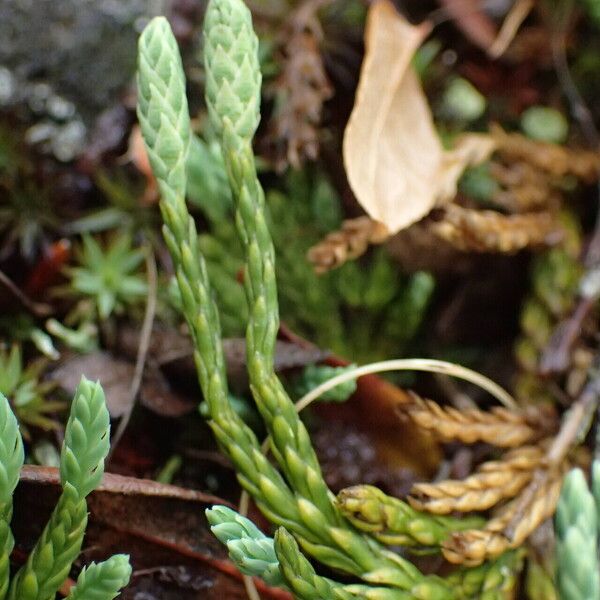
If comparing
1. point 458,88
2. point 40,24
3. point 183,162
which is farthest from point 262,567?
point 40,24

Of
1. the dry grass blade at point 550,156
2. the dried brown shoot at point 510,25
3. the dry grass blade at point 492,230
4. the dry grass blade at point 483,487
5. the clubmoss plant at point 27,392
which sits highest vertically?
the dried brown shoot at point 510,25

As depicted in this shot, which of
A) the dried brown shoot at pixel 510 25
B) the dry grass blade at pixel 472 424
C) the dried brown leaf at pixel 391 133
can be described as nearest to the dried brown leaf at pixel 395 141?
the dried brown leaf at pixel 391 133

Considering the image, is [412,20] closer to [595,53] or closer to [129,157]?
[595,53]

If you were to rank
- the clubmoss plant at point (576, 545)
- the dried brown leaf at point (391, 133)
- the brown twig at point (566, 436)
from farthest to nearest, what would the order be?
the dried brown leaf at point (391, 133), the brown twig at point (566, 436), the clubmoss plant at point (576, 545)

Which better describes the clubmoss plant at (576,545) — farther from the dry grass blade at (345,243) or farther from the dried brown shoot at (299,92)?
the dried brown shoot at (299,92)

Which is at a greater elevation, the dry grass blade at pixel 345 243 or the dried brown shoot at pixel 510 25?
the dried brown shoot at pixel 510 25

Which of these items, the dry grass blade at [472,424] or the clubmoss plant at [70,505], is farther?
the dry grass blade at [472,424]

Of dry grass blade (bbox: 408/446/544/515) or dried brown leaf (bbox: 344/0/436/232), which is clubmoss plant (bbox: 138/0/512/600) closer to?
dry grass blade (bbox: 408/446/544/515)
